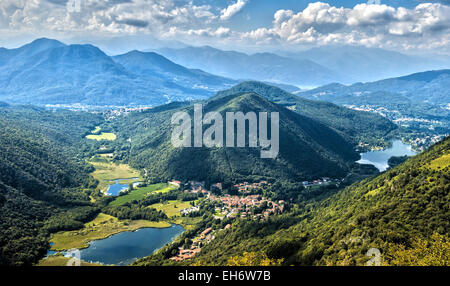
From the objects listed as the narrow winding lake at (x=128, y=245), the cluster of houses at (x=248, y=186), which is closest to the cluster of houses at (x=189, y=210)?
the narrow winding lake at (x=128, y=245)

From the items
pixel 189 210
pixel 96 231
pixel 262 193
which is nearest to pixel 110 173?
pixel 189 210

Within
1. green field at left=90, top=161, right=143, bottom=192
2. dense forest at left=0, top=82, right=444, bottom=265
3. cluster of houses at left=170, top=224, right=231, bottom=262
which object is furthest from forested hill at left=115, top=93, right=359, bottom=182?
cluster of houses at left=170, top=224, right=231, bottom=262

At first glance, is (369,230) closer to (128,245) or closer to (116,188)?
(128,245)

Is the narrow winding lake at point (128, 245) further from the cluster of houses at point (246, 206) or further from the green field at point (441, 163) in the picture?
the green field at point (441, 163)

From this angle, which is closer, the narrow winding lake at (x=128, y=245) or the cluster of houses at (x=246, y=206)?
the narrow winding lake at (x=128, y=245)

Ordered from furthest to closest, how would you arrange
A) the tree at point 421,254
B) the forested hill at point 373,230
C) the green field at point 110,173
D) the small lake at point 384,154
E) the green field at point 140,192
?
the small lake at point 384,154
the green field at point 110,173
the green field at point 140,192
the forested hill at point 373,230
the tree at point 421,254
